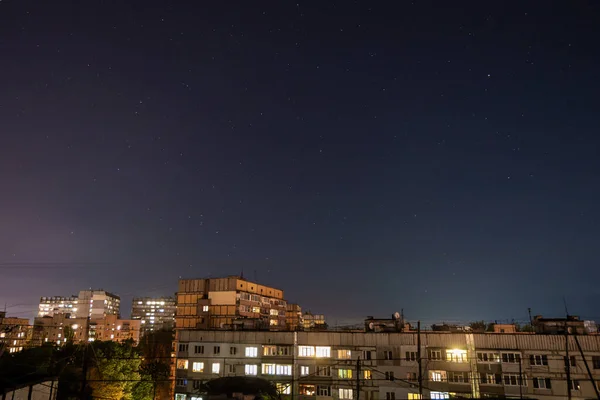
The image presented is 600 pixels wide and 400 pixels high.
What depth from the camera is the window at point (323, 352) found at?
2195 inches

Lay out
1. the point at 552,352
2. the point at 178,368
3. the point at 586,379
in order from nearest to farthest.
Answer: the point at 586,379 → the point at 552,352 → the point at 178,368

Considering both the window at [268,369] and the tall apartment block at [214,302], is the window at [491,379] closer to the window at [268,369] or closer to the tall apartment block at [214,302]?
the window at [268,369]

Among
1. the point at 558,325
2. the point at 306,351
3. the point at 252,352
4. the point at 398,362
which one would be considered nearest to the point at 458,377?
the point at 398,362

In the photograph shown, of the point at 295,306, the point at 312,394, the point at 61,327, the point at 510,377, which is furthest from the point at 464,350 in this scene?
the point at 61,327

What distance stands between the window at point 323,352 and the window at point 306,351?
0.68 meters

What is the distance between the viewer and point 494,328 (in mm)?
68375

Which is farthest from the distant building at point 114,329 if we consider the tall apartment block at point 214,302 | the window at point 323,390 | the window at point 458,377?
the window at point 458,377

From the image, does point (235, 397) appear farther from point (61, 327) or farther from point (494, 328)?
point (61, 327)

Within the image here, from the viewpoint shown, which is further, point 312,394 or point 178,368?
point 178,368

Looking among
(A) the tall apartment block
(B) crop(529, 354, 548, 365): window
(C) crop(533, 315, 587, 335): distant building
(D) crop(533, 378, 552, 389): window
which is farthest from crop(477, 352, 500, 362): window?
(A) the tall apartment block

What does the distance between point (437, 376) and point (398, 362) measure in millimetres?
4506

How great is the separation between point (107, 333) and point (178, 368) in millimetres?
128341

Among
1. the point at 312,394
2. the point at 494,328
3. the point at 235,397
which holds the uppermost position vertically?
the point at 494,328

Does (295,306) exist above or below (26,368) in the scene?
above
